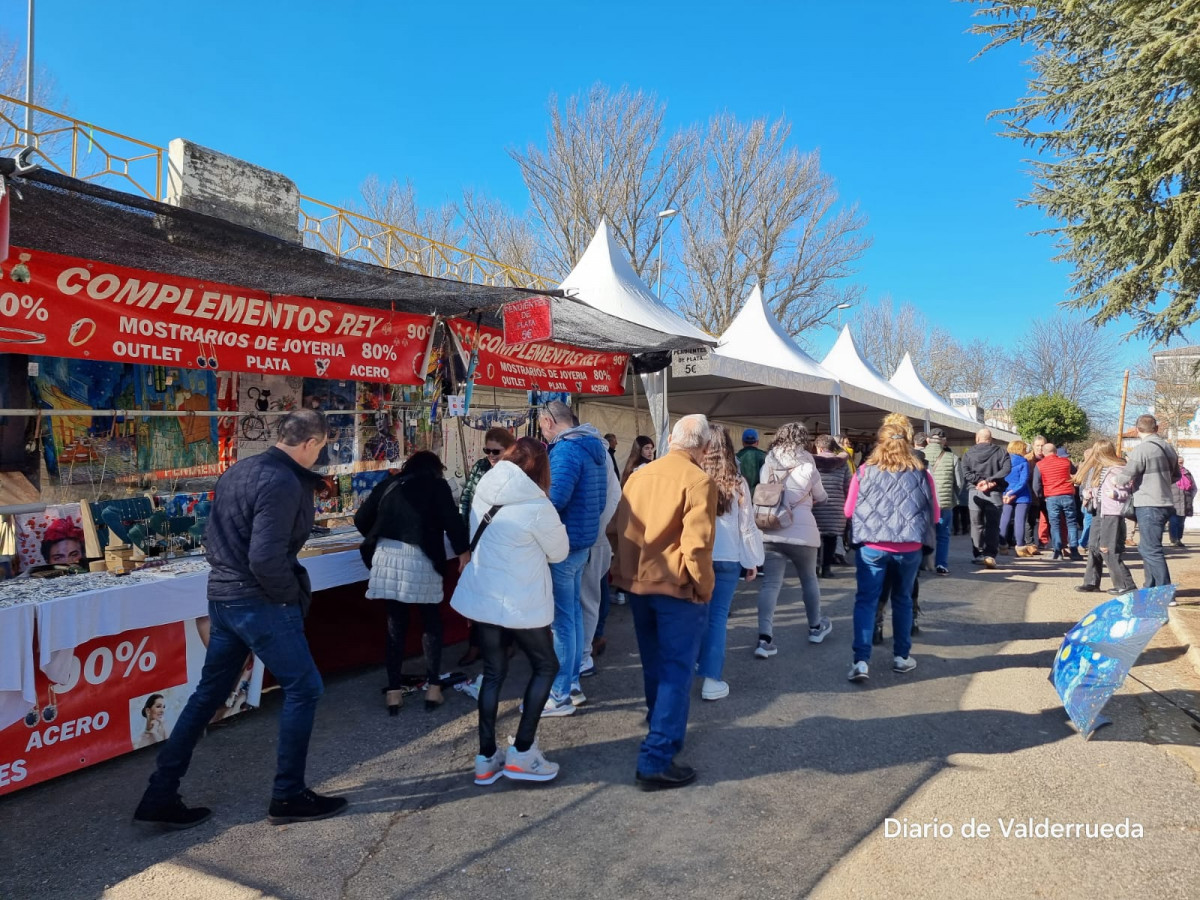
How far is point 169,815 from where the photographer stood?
2900 millimetres

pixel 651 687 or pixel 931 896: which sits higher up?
pixel 651 687

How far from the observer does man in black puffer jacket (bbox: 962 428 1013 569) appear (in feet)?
31.3

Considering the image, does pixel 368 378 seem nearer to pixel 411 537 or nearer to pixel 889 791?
pixel 411 537

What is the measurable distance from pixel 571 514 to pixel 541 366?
3728 mm

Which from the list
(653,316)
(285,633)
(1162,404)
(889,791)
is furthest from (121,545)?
(1162,404)

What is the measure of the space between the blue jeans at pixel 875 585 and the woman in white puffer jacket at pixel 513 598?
2242 mm

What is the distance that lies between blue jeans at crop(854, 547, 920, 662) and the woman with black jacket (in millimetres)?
2539

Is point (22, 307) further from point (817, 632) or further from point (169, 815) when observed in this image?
point (817, 632)

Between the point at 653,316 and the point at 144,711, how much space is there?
21.2 feet

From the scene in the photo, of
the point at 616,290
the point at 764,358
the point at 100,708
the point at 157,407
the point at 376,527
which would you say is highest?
the point at 616,290

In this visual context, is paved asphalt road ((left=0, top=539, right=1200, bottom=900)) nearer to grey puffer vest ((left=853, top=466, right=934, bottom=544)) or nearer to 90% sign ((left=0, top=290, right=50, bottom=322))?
grey puffer vest ((left=853, top=466, right=934, bottom=544))

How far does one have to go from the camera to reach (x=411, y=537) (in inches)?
163

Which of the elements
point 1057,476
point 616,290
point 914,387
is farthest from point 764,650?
point 914,387

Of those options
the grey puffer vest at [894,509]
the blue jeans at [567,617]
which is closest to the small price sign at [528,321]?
the blue jeans at [567,617]
